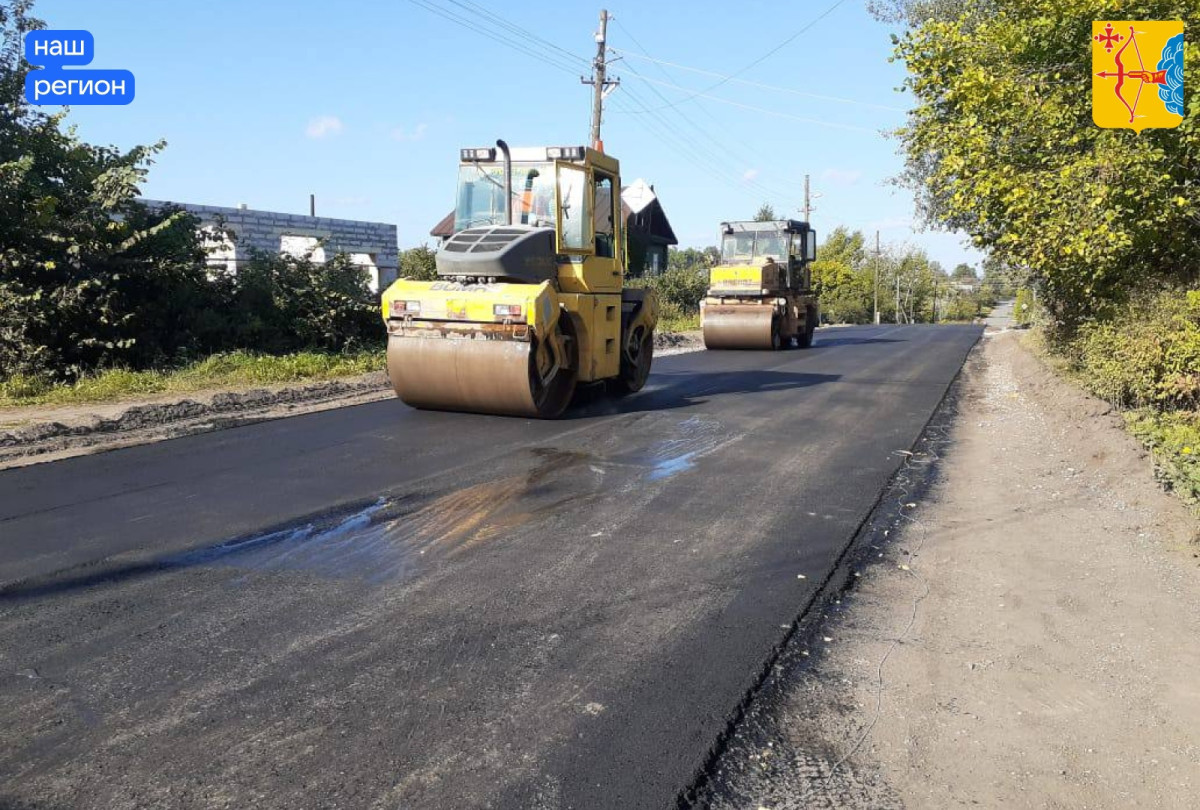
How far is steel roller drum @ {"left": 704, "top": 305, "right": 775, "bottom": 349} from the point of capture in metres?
21.0

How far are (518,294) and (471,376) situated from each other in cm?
100

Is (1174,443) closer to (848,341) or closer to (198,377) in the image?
(198,377)

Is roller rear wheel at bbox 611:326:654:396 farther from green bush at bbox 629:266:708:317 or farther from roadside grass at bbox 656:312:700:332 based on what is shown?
green bush at bbox 629:266:708:317

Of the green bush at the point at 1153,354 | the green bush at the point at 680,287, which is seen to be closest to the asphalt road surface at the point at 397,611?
the green bush at the point at 1153,354

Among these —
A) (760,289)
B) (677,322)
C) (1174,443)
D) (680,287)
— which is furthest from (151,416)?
A: (680,287)

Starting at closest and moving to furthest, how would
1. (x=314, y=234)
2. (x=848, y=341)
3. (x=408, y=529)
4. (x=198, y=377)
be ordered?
(x=408, y=529) → (x=198, y=377) → (x=314, y=234) → (x=848, y=341)

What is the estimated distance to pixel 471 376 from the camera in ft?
32.1

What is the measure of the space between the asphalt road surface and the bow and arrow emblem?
169 inches

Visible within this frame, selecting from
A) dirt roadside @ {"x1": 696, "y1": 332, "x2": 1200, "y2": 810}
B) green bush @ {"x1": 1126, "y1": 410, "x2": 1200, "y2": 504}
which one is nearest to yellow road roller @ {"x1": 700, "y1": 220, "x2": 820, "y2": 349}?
green bush @ {"x1": 1126, "y1": 410, "x2": 1200, "y2": 504}

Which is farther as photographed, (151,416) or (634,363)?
(634,363)

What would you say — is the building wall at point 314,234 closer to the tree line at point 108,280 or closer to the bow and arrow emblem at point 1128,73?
the tree line at point 108,280

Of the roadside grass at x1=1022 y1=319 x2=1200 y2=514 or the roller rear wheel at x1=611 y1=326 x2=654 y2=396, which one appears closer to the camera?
the roadside grass at x1=1022 y1=319 x2=1200 y2=514

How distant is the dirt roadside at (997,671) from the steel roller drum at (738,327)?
13862 millimetres

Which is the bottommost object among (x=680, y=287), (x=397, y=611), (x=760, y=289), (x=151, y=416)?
(x=397, y=611)
